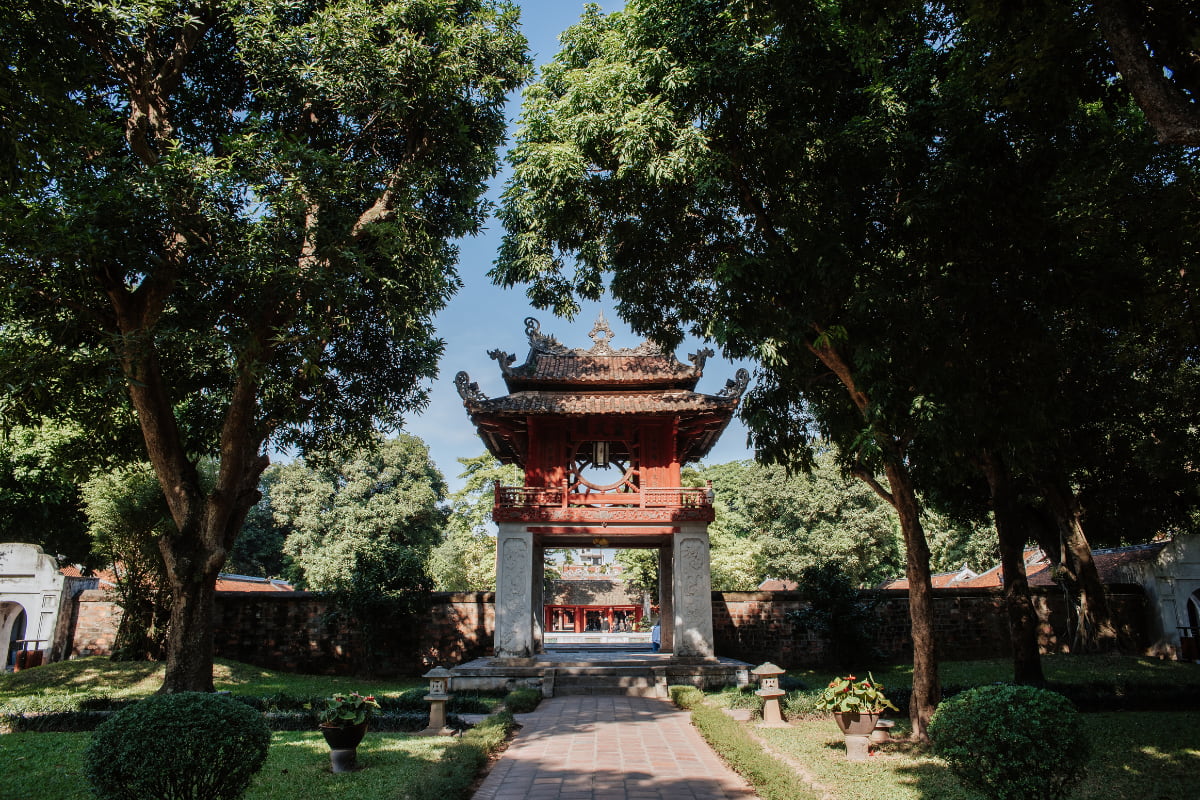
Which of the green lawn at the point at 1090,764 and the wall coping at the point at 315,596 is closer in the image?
the green lawn at the point at 1090,764

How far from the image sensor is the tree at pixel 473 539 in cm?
2756

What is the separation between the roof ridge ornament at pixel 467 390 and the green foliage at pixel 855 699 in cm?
989

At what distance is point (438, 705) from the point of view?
31.2 feet

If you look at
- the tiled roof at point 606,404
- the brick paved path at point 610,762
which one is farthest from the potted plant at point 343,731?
the tiled roof at point 606,404

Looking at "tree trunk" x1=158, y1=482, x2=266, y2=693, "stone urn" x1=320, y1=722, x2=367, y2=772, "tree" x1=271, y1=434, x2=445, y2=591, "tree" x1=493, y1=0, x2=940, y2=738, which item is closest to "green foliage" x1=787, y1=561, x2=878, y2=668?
"tree" x1=493, y1=0, x2=940, y2=738

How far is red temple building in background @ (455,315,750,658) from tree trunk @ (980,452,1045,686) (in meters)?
5.42

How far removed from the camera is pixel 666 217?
30.6 ft

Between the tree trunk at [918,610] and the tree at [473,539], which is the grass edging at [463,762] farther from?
the tree at [473,539]

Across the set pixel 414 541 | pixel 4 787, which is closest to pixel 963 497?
pixel 4 787

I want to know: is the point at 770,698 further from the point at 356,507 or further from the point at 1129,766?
the point at 356,507

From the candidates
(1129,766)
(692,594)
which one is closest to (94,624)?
(692,594)

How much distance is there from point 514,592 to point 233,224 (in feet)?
29.5

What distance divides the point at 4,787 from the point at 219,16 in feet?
32.7

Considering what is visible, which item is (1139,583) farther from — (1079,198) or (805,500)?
(1079,198)
